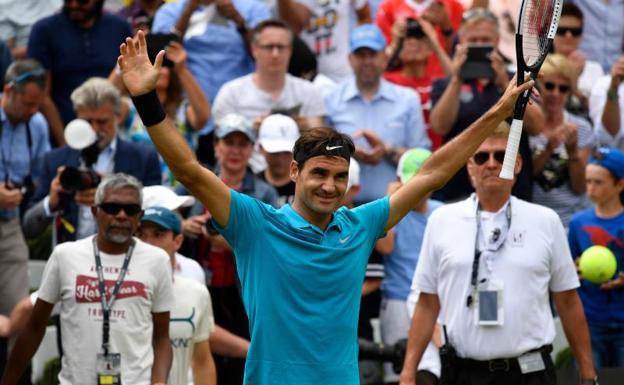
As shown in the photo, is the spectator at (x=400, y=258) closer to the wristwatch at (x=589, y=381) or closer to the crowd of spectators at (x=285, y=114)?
the crowd of spectators at (x=285, y=114)

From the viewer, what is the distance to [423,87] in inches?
496

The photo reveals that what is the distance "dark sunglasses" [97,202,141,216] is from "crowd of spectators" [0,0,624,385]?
664 millimetres

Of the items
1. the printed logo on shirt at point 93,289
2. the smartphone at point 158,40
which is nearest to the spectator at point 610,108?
the smartphone at point 158,40

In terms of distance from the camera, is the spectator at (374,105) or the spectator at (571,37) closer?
the spectator at (374,105)

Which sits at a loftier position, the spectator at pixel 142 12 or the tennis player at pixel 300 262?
the spectator at pixel 142 12

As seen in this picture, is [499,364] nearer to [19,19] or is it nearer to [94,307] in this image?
[94,307]

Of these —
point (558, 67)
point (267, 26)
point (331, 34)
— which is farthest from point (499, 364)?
point (331, 34)

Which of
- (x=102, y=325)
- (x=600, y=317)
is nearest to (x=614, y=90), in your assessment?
(x=600, y=317)

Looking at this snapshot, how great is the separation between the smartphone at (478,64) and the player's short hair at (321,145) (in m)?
5.34

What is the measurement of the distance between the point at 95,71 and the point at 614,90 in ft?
15.3

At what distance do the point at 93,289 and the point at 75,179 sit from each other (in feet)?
5.87

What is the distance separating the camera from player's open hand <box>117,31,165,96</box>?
5.52 m

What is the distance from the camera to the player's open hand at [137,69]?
5.52 meters

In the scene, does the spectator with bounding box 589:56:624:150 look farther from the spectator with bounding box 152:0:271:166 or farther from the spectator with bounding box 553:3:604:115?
the spectator with bounding box 152:0:271:166
